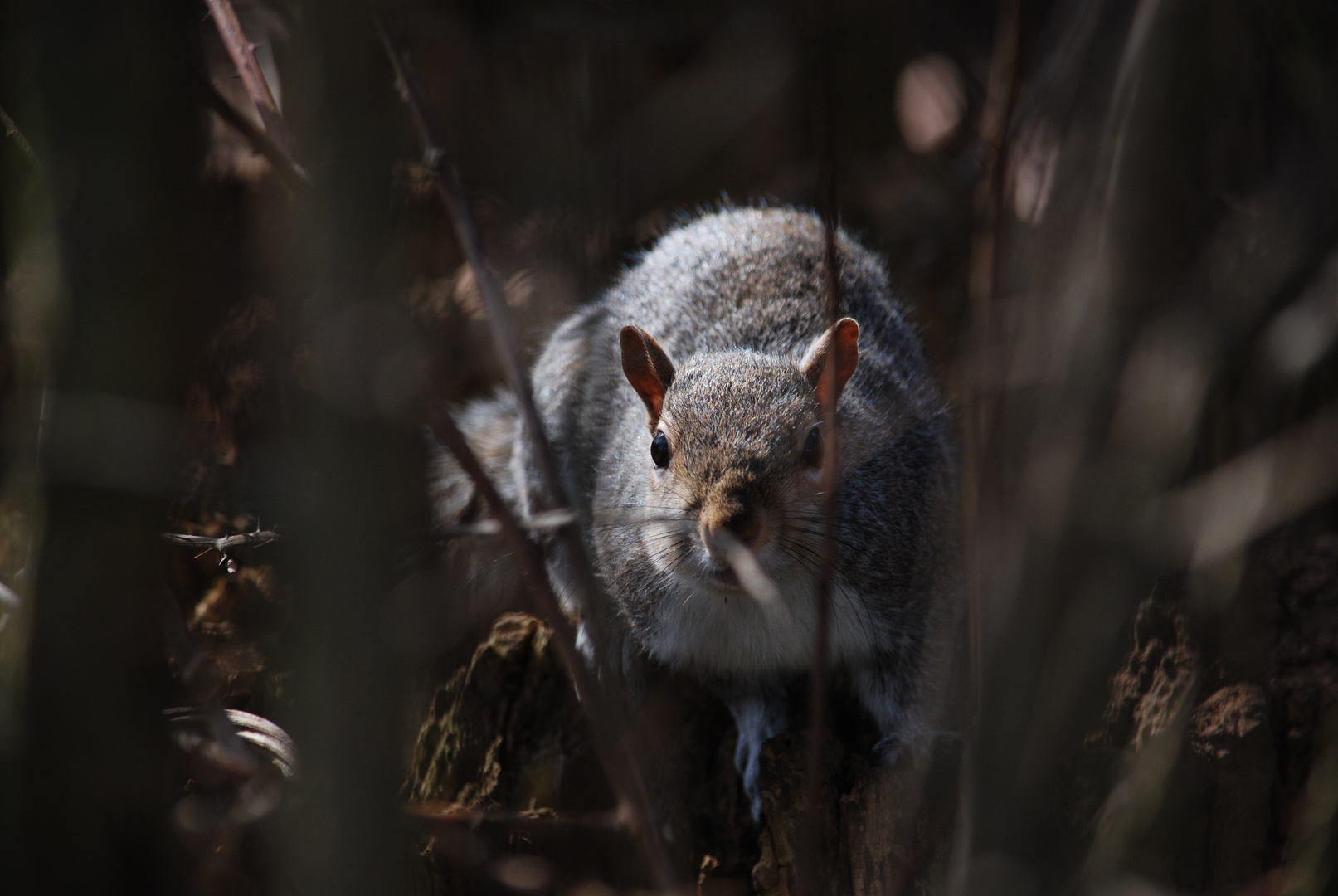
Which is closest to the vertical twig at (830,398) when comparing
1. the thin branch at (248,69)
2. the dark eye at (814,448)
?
the thin branch at (248,69)

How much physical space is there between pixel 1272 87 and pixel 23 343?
139 inches

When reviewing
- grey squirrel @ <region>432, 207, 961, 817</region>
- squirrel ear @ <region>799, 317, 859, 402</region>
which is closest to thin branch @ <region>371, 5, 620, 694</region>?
grey squirrel @ <region>432, 207, 961, 817</region>

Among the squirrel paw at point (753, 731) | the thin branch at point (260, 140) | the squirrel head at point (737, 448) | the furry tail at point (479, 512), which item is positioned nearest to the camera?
the thin branch at point (260, 140)

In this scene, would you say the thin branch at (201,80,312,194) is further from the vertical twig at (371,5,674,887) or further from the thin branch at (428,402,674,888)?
the thin branch at (428,402,674,888)

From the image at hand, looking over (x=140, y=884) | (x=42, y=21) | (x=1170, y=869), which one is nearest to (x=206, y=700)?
(x=140, y=884)

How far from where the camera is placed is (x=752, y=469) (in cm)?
239

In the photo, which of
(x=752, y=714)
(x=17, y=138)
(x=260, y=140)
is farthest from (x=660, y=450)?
(x=17, y=138)

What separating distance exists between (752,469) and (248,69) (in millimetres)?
1320

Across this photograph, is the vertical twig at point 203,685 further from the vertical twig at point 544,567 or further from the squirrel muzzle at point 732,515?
the squirrel muzzle at point 732,515

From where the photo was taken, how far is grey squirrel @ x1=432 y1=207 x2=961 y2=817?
2.46 meters

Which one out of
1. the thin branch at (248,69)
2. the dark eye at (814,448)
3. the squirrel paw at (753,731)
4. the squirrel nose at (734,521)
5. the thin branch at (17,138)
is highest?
the thin branch at (248,69)

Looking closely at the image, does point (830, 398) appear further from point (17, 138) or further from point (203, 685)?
point (17, 138)

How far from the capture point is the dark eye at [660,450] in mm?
2625

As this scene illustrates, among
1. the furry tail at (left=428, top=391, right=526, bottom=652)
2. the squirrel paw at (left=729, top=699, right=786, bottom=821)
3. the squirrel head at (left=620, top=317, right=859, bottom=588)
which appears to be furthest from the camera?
→ the furry tail at (left=428, top=391, right=526, bottom=652)
